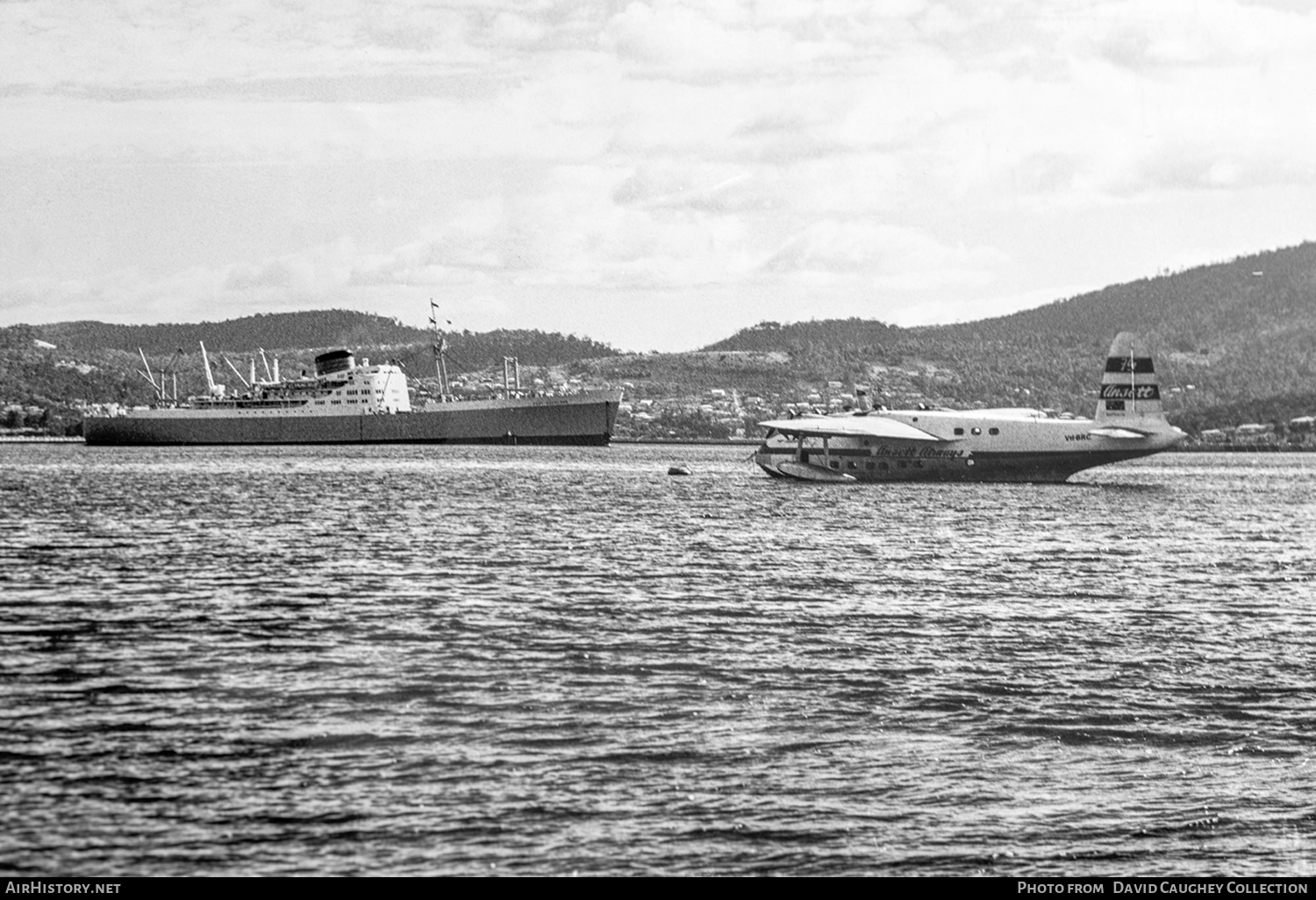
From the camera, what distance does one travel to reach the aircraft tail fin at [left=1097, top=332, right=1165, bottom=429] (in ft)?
290

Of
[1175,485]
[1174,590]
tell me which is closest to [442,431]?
[1175,485]

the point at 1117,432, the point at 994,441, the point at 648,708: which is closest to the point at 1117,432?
the point at 1117,432

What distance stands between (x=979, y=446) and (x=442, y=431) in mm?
99827

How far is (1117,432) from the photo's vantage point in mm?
86812

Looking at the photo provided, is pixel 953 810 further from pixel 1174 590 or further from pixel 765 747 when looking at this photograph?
pixel 1174 590

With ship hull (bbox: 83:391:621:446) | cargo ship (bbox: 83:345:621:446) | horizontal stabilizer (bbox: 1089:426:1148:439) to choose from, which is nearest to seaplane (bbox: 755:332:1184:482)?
horizontal stabilizer (bbox: 1089:426:1148:439)

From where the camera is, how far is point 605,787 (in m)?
15.3

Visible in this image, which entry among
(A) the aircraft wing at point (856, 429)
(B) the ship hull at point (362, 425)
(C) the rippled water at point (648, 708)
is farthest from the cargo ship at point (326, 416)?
(C) the rippled water at point (648, 708)

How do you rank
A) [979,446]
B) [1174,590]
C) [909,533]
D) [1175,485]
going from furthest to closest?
[1175,485]
[979,446]
[909,533]
[1174,590]

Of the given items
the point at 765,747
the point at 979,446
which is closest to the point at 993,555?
the point at 765,747

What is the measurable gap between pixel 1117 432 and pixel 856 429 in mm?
14583

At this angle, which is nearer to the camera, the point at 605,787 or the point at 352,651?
the point at 605,787

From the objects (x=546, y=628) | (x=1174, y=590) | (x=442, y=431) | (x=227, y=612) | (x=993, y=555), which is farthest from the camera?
(x=442, y=431)

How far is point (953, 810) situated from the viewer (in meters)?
15.0
